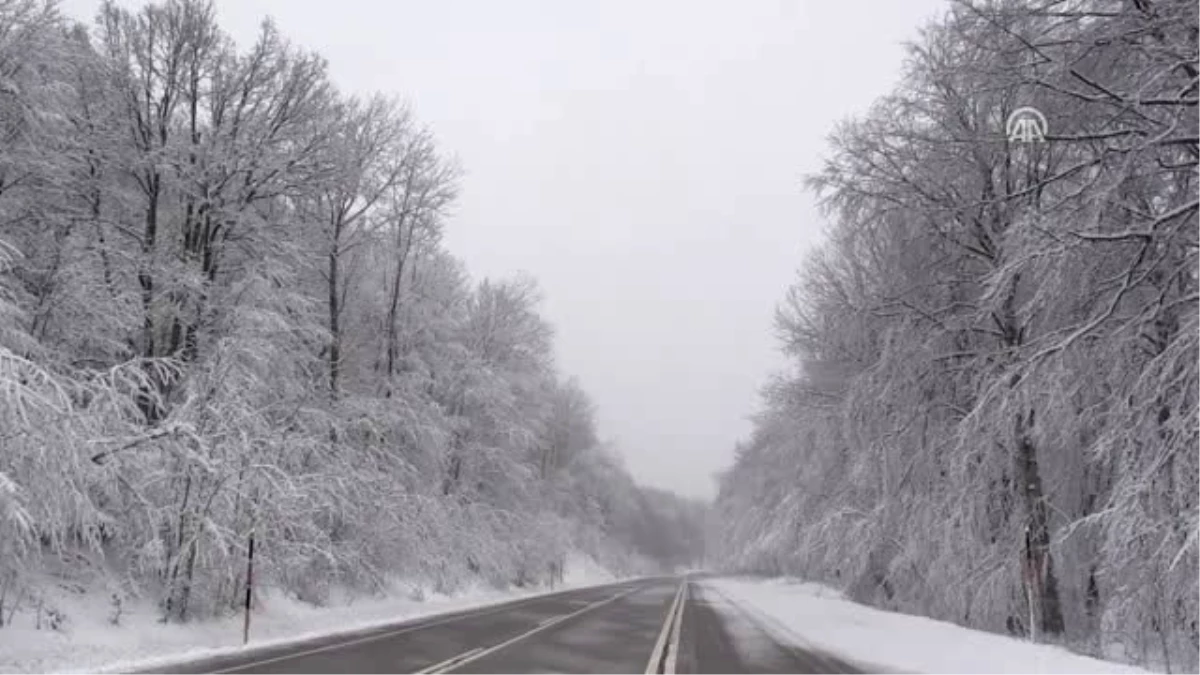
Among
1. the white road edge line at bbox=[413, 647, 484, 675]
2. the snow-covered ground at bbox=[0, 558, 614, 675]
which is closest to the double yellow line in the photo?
the white road edge line at bbox=[413, 647, 484, 675]

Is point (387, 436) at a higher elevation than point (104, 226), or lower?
lower

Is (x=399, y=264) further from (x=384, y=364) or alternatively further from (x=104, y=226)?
(x=104, y=226)

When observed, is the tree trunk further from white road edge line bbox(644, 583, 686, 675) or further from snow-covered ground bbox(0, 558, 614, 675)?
snow-covered ground bbox(0, 558, 614, 675)

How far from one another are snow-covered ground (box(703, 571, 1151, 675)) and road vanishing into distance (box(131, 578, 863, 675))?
2.77 ft

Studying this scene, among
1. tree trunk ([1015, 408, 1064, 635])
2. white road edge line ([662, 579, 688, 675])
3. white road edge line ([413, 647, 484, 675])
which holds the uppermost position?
tree trunk ([1015, 408, 1064, 635])

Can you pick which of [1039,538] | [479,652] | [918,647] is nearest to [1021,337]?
[1039,538]

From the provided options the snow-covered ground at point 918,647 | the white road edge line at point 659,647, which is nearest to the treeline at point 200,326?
the white road edge line at point 659,647

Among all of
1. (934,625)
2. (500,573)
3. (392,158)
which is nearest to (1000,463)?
(934,625)

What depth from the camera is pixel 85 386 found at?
14.7 meters

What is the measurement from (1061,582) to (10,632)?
18.0m

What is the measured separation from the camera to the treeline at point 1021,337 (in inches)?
398

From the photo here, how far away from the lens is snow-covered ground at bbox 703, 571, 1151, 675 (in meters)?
11.6

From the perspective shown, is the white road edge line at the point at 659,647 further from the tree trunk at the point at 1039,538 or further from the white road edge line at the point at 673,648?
the tree trunk at the point at 1039,538

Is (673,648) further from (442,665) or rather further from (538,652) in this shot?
(442,665)
